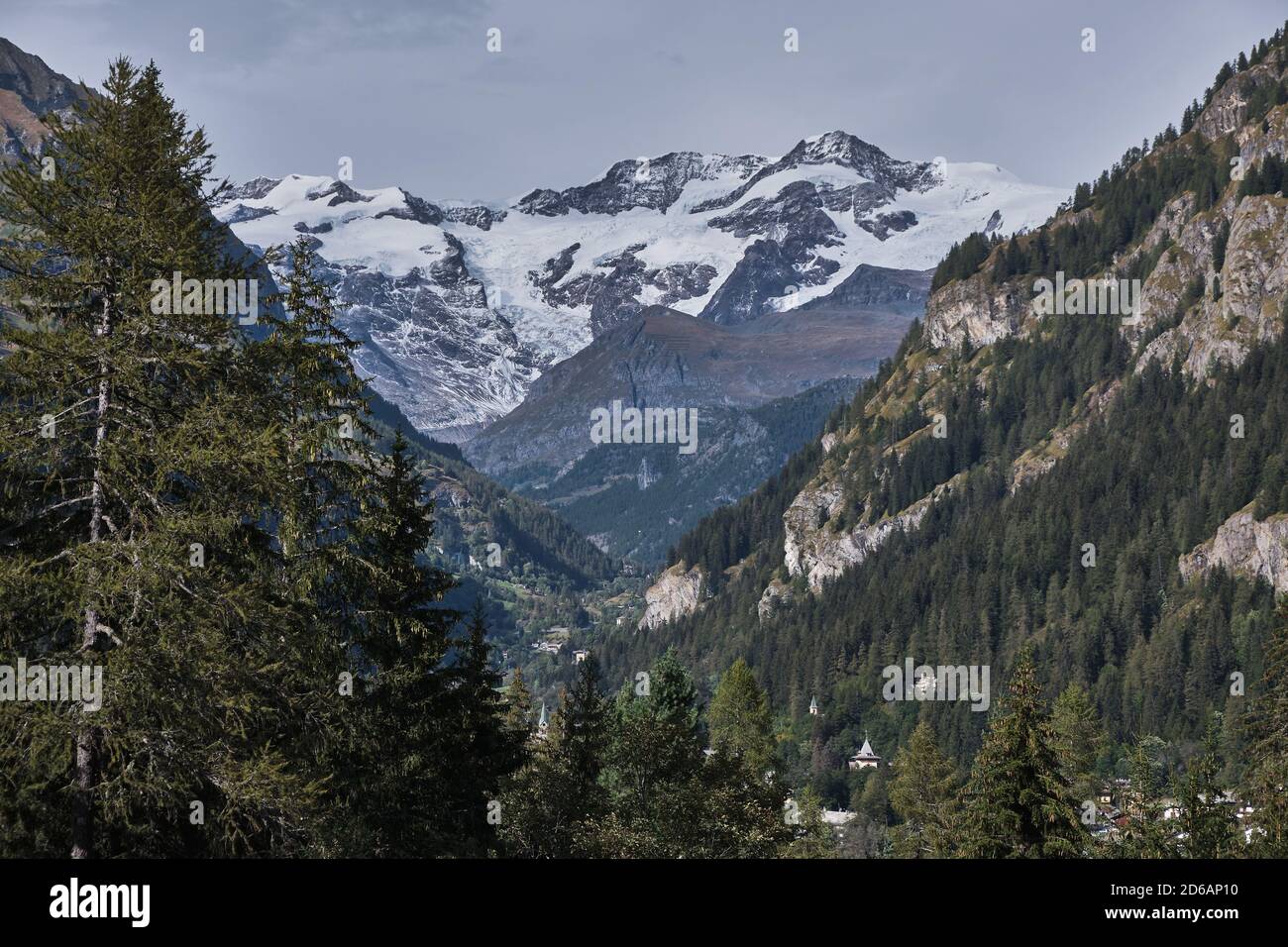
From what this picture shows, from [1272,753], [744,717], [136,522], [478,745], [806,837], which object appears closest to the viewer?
[136,522]

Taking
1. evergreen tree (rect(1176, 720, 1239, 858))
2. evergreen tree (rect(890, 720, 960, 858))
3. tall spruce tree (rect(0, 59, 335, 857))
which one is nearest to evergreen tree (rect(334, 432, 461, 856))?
tall spruce tree (rect(0, 59, 335, 857))

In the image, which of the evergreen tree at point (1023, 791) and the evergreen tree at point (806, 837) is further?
the evergreen tree at point (806, 837)

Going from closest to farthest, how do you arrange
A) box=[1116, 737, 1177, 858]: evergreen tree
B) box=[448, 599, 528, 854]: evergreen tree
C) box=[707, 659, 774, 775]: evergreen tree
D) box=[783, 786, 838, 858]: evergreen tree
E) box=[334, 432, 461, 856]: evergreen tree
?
box=[334, 432, 461, 856]: evergreen tree → box=[448, 599, 528, 854]: evergreen tree → box=[1116, 737, 1177, 858]: evergreen tree → box=[783, 786, 838, 858]: evergreen tree → box=[707, 659, 774, 775]: evergreen tree

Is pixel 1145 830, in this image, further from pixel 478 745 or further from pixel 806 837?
pixel 478 745

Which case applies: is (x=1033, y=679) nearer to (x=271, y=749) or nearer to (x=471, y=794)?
(x=471, y=794)

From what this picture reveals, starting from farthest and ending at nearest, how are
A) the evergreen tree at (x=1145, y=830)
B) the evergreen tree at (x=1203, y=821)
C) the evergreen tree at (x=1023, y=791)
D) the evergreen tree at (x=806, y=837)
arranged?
the evergreen tree at (x=806, y=837), the evergreen tree at (x=1203, y=821), the evergreen tree at (x=1145, y=830), the evergreen tree at (x=1023, y=791)

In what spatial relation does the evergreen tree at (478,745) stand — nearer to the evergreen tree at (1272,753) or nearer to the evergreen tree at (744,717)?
the evergreen tree at (1272,753)

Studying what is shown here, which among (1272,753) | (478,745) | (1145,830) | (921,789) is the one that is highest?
(478,745)

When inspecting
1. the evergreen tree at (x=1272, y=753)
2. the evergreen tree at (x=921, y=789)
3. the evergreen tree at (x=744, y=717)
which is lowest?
the evergreen tree at (x=921, y=789)

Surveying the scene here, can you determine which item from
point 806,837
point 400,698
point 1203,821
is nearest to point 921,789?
point 806,837

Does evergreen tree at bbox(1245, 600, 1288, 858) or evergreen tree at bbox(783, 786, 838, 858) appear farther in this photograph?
evergreen tree at bbox(783, 786, 838, 858)

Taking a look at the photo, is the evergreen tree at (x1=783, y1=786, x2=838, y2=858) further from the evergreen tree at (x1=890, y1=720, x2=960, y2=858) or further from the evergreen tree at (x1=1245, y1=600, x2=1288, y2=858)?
the evergreen tree at (x1=1245, y1=600, x2=1288, y2=858)

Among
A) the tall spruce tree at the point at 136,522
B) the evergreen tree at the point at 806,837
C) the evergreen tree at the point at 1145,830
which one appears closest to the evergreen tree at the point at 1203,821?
the evergreen tree at the point at 1145,830

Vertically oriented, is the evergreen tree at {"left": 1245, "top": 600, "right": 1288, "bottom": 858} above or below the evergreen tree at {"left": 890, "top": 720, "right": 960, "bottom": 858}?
above
